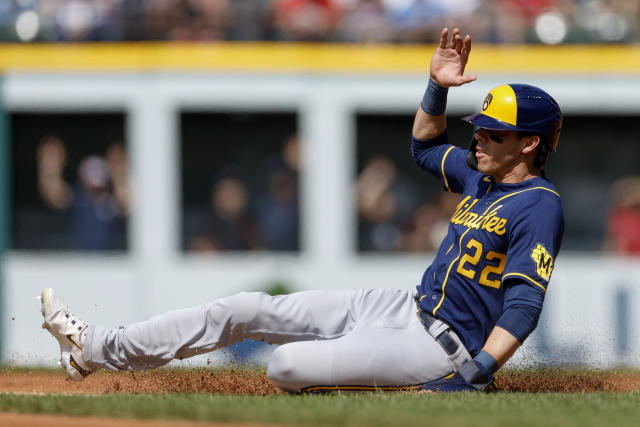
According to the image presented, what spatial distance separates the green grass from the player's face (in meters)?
1.12

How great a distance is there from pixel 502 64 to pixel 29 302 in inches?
253

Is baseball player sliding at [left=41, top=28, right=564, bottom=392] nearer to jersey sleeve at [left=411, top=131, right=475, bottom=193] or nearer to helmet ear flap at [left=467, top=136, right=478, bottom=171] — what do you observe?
helmet ear flap at [left=467, top=136, right=478, bottom=171]

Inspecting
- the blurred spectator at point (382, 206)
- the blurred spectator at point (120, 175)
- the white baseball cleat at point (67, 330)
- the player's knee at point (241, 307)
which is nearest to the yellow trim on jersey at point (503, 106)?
the player's knee at point (241, 307)

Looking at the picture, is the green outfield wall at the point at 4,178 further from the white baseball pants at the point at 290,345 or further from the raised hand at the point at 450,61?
the raised hand at the point at 450,61

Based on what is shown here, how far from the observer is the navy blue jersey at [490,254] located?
4.87 m

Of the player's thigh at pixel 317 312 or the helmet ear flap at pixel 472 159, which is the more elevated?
the helmet ear flap at pixel 472 159

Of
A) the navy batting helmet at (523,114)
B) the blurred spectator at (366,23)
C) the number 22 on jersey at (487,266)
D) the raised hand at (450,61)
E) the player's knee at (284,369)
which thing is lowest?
the player's knee at (284,369)

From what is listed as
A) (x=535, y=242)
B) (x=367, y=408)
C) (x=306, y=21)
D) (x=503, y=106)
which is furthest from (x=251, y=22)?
(x=367, y=408)

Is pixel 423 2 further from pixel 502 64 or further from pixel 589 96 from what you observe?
pixel 589 96

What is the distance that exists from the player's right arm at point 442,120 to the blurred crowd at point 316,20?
23.5 ft

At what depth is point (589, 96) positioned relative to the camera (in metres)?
13.2

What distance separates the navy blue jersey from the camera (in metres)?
4.87

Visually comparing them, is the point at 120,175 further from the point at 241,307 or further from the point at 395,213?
the point at 241,307

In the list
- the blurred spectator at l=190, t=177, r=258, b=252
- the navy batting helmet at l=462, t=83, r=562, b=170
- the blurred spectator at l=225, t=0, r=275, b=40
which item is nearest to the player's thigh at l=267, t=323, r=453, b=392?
the navy batting helmet at l=462, t=83, r=562, b=170
